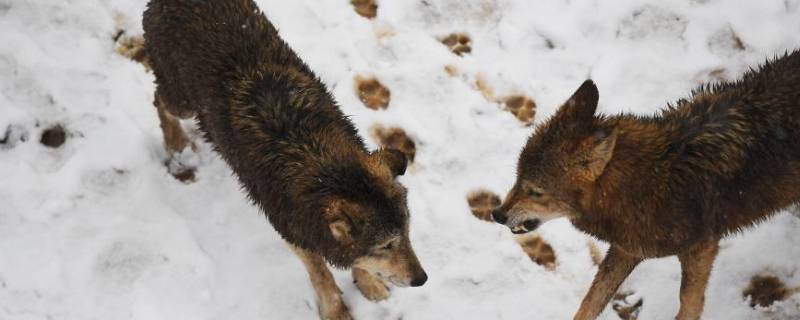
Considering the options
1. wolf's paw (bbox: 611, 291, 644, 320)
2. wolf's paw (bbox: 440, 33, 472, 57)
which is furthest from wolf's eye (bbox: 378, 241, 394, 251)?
wolf's paw (bbox: 440, 33, 472, 57)

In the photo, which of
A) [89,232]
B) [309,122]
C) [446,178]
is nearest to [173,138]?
[89,232]

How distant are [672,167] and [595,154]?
2.00ft

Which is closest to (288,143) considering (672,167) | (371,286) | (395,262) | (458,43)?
(395,262)

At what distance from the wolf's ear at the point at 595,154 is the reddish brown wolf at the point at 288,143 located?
1.31m

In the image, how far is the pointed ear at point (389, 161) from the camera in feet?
16.7

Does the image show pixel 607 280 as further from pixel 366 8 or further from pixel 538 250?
pixel 366 8

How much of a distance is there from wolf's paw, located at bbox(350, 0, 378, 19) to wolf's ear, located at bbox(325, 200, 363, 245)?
11.5 ft

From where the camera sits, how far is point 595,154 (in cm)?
439

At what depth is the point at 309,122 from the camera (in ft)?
17.3

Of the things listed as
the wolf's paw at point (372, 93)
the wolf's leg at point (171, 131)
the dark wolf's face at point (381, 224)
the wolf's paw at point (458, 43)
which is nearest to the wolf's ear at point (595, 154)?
the dark wolf's face at point (381, 224)

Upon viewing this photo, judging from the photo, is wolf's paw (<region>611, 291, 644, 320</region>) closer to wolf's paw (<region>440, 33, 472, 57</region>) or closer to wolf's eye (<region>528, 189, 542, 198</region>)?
wolf's eye (<region>528, 189, 542, 198</region>)

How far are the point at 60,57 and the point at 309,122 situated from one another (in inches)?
146

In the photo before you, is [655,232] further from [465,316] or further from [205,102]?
[205,102]

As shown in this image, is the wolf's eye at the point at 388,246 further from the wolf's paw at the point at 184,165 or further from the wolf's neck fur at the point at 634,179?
the wolf's paw at the point at 184,165
